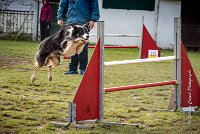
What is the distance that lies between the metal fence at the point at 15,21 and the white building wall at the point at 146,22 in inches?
127

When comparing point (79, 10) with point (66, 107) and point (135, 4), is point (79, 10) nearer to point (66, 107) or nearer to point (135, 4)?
point (66, 107)

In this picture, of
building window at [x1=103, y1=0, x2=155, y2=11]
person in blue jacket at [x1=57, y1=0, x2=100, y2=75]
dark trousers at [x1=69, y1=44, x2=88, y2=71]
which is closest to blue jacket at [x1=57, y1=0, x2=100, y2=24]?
person in blue jacket at [x1=57, y1=0, x2=100, y2=75]

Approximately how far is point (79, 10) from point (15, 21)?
16.0 metres

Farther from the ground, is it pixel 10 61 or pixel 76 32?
pixel 76 32

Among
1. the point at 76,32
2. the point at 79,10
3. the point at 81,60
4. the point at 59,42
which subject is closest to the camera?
the point at 76,32

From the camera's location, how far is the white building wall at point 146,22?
2295 centimetres

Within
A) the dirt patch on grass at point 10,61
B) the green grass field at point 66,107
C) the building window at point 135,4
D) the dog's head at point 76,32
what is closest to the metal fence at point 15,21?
the building window at point 135,4

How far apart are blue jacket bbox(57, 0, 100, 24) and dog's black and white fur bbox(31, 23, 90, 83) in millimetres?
2461

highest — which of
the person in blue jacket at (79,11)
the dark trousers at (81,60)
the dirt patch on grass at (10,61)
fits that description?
the person in blue jacket at (79,11)

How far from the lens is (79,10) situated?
8789 millimetres

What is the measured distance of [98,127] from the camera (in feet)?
18.0

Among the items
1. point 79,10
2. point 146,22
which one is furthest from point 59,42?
point 146,22

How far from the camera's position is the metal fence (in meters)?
24.0

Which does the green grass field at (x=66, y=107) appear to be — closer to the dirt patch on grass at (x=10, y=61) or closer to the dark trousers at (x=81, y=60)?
the dark trousers at (x=81, y=60)
